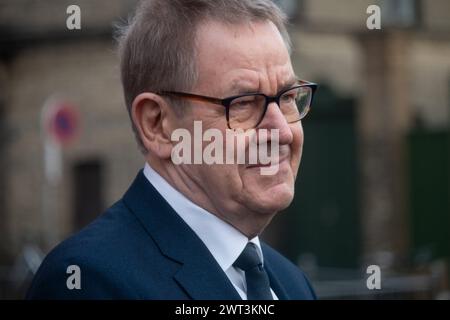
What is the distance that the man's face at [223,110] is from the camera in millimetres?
2432

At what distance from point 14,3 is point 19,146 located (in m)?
2.48

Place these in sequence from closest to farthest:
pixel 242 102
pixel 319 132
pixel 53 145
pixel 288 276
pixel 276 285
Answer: pixel 242 102, pixel 276 285, pixel 288 276, pixel 53 145, pixel 319 132

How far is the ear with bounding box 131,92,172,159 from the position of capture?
8.23ft

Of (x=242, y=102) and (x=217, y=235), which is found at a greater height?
(x=242, y=102)

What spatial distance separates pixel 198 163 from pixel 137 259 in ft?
0.84

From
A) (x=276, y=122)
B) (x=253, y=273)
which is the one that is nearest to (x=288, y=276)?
(x=253, y=273)

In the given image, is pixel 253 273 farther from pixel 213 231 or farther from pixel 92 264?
pixel 92 264

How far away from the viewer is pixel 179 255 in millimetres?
2467

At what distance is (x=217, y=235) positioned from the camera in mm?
2502

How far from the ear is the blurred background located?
12686mm

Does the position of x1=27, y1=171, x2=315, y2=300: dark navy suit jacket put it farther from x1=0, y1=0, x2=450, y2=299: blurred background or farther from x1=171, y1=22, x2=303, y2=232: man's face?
x1=0, y1=0, x2=450, y2=299: blurred background

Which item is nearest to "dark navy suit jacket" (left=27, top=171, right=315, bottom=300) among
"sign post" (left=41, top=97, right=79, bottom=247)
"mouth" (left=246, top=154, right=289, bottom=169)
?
"mouth" (left=246, top=154, right=289, bottom=169)

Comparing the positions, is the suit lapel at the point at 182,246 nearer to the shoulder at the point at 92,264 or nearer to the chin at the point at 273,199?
the shoulder at the point at 92,264

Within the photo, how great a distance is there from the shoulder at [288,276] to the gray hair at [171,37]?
20.6 inches
